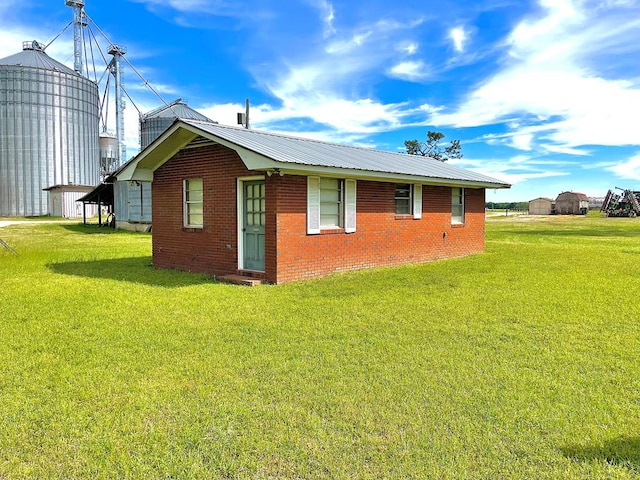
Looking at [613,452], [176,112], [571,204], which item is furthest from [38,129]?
[571,204]

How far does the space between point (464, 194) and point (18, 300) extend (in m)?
13.0

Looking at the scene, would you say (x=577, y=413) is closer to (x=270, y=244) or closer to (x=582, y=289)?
(x=582, y=289)

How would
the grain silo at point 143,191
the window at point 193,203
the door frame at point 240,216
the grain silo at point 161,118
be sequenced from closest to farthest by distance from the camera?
1. the door frame at point 240,216
2. the window at point 193,203
3. the grain silo at point 143,191
4. the grain silo at point 161,118

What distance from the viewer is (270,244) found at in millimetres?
10234

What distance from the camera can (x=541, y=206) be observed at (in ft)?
261

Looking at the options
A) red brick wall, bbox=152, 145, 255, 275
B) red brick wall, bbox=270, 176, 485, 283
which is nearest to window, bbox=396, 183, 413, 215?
red brick wall, bbox=270, 176, 485, 283

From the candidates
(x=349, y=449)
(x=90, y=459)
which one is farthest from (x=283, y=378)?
(x=90, y=459)

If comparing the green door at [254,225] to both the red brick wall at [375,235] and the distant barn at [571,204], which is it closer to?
the red brick wall at [375,235]

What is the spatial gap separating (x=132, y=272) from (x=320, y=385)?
900 centimetres

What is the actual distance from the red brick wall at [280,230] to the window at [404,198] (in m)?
0.28

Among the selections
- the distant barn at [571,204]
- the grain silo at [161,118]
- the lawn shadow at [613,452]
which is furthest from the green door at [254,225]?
the distant barn at [571,204]

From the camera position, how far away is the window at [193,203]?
12188 millimetres

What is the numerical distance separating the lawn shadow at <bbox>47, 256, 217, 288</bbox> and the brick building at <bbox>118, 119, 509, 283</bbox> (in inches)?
22.1

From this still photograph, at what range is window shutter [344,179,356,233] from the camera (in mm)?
11641
